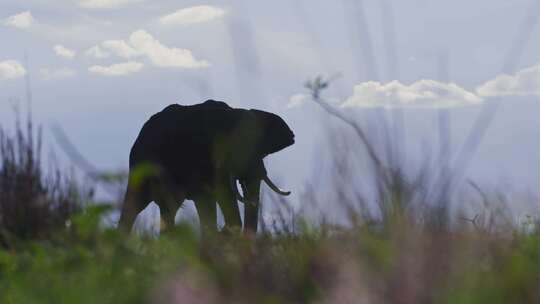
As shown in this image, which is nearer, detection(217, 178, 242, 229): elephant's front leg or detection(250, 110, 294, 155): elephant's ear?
detection(217, 178, 242, 229): elephant's front leg

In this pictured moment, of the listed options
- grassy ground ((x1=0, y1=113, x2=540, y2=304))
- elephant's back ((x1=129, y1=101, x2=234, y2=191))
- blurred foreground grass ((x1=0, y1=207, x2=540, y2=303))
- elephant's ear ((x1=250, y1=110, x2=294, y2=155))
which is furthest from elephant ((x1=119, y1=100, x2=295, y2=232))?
blurred foreground grass ((x1=0, y1=207, x2=540, y2=303))

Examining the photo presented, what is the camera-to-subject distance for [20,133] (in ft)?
25.5

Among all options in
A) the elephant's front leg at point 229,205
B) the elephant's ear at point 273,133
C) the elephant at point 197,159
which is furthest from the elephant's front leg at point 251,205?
the elephant's ear at point 273,133

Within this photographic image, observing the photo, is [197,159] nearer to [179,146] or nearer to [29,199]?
[179,146]

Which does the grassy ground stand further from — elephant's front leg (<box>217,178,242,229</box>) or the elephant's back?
the elephant's back

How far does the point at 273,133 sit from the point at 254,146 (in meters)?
0.32

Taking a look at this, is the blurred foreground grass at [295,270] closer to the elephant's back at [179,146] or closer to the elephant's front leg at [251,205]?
the elephant's back at [179,146]

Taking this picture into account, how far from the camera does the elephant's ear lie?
12.1 m

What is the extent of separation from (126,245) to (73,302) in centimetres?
79

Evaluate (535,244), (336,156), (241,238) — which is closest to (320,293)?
(336,156)

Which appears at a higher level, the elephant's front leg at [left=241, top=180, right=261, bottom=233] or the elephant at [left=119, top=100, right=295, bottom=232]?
the elephant at [left=119, top=100, right=295, bottom=232]

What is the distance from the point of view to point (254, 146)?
12312 millimetres

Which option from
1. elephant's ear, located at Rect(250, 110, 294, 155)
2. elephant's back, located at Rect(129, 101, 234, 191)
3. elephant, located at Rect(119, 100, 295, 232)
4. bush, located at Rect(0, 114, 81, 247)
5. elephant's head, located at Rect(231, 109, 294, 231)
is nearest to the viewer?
bush, located at Rect(0, 114, 81, 247)

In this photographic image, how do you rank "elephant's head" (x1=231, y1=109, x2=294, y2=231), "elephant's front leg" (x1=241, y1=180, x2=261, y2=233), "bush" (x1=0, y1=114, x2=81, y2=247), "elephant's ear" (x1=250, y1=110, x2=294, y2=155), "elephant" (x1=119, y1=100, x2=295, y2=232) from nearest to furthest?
1. "bush" (x1=0, y1=114, x2=81, y2=247)
2. "elephant" (x1=119, y1=100, x2=295, y2=232)
3. "elephant's front leg" (x1=241, y1=180, x2=261, y2=233)
4. "elephant's head" (x1=231, y1=109, x2=294, y2=231)
5. "elephant's ear" (x1=250, y1=110, x2=294, y2=155)
